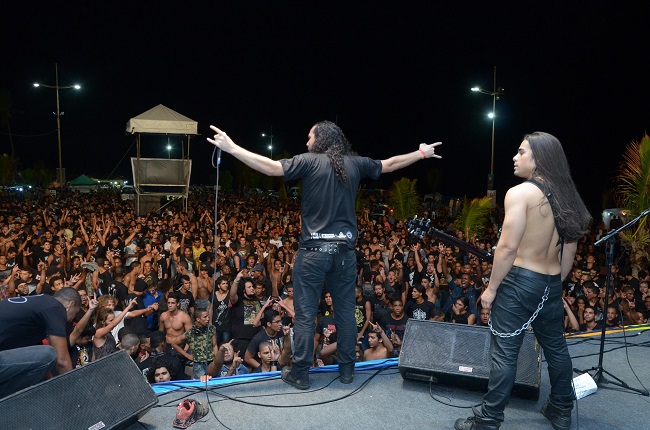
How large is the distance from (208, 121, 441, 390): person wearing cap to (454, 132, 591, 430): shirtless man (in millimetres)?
979

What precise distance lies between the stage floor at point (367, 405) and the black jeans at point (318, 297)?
200 millimetres

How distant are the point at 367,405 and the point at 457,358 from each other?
2.37 ft

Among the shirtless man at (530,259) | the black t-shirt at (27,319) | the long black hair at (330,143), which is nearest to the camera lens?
the shirtless man at (530,259)

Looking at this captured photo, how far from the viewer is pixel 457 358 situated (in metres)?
3.36

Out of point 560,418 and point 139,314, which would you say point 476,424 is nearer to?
point 560,418

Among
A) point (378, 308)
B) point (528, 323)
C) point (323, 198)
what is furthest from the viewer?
point (378, 308)

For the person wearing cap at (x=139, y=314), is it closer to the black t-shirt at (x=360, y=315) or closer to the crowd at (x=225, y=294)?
the crowd at (x=225, y=294)

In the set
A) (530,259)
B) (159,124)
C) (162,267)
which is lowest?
(162,267)

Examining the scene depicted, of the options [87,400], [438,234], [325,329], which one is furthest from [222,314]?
[87,400]

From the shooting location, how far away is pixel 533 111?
29.0 metres

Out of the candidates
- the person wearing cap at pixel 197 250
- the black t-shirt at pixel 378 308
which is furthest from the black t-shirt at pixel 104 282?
the black t-shirt at pixel 378 308

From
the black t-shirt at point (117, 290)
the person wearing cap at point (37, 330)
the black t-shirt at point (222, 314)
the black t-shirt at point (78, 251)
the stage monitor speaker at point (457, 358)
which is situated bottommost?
the black t-shirt at point (222, 314)

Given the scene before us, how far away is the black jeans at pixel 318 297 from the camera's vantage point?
325 cm

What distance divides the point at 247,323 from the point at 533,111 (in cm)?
2700
